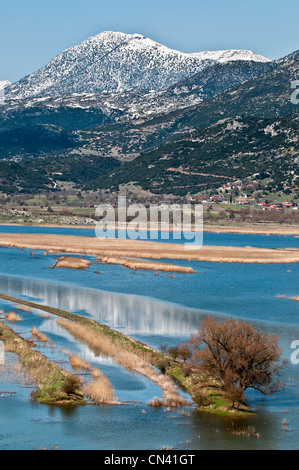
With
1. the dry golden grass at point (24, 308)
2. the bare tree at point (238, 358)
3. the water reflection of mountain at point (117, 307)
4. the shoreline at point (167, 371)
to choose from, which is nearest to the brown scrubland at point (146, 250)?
the water reflection of mountain at point (117, 307)

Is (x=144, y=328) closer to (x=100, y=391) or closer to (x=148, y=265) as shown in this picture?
(x=100, y=391)

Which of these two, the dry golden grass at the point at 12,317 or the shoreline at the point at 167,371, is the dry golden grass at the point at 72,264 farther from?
the dry golden grass at the point at 12,317

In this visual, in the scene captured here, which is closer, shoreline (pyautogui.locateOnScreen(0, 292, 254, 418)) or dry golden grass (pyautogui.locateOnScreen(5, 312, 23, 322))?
shoreline (pyautogui.locateOnScreen(0, 292, 254, 418))

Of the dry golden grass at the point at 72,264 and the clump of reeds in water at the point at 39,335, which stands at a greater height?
the dry golden grass at the point at 72,264

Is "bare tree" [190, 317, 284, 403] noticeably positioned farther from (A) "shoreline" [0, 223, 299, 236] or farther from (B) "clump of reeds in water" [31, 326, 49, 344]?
(A) "shoreline" [0, 223, 299, 236]

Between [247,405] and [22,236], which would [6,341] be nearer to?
[247,405]

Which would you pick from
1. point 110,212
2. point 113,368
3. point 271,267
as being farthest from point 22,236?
point 113,368

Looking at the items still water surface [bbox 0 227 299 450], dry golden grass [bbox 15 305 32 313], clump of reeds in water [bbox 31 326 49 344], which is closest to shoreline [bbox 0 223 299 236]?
still water surface [bbox 0 227 299 450]
